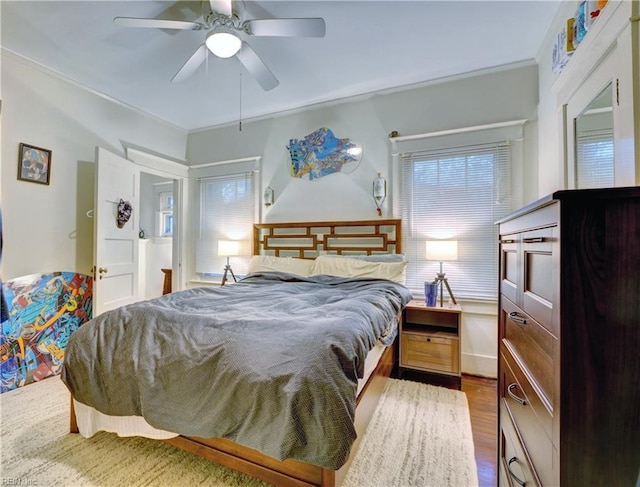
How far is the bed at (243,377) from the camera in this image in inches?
42.9

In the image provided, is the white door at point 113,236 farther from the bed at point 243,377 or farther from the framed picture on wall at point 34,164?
the bed at point 243,377

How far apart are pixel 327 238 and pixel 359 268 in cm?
72

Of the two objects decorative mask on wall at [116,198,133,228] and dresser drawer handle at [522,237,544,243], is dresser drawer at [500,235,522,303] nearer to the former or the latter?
dresser drawer handle at [522,237,544,243]

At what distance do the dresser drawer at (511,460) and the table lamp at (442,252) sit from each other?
149 centimetres

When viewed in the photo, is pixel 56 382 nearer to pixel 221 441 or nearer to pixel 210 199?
pixel 221 441

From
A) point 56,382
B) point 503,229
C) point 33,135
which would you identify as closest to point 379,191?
point 503,229

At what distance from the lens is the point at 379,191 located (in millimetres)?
3199

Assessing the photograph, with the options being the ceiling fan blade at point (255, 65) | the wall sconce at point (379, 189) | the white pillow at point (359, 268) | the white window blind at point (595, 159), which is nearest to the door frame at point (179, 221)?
the white pillow at point (359, 268)

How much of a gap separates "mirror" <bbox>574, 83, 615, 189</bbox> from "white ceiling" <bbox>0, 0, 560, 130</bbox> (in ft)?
3.54

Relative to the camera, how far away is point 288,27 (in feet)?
6.02

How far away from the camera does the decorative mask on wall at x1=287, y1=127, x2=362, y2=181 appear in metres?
3.44

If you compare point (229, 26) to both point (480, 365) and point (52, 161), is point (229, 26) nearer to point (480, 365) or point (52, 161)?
point (52, 161)

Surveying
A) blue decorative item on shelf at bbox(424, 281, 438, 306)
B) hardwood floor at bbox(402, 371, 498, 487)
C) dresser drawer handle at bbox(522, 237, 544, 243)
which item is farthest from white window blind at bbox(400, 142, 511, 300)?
dresser drawer handle at bbox(522, 237, 544, 243)

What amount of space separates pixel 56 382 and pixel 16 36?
9.74 ft
